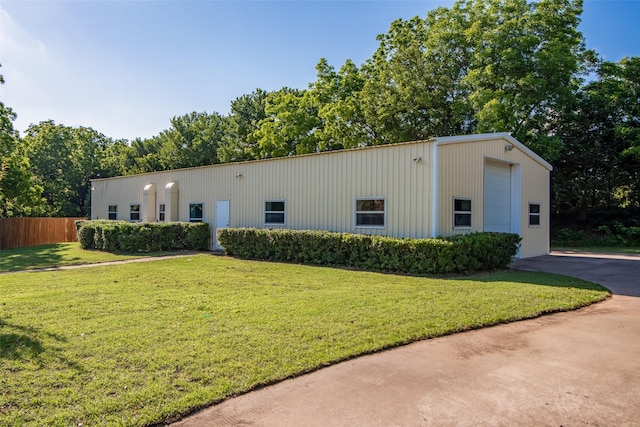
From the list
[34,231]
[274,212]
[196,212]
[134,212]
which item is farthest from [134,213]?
[274,212]

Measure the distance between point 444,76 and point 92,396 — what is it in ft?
73.5

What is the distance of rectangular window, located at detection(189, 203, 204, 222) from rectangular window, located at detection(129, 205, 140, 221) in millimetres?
4307

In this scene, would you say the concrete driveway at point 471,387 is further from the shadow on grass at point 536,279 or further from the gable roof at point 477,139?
the gable roof at point 477,139

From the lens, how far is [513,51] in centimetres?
1956

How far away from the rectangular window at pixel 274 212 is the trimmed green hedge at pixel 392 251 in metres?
1.40

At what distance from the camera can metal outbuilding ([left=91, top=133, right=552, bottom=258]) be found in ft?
37.5

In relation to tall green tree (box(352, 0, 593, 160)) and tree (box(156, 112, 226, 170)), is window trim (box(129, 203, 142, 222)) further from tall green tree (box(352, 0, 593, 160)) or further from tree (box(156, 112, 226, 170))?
tall green tree (box(352, 0, 593, 160))

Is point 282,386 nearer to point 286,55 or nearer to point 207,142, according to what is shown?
point 286,55

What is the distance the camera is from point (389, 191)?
12016 millimetres

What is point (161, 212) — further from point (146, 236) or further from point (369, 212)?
point (369, 212)

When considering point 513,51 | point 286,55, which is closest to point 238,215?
point 286,55

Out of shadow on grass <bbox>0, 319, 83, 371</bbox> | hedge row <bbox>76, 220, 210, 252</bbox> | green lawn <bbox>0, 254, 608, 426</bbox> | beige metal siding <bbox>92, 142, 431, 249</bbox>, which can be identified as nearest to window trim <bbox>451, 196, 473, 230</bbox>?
beige metal siding <bbox>92, 142, 431, 249</bbox>

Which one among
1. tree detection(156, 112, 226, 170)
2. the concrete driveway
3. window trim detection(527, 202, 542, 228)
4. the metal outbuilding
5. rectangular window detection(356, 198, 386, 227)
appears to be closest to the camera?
the concrete driveway

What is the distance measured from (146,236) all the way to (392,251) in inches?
389
